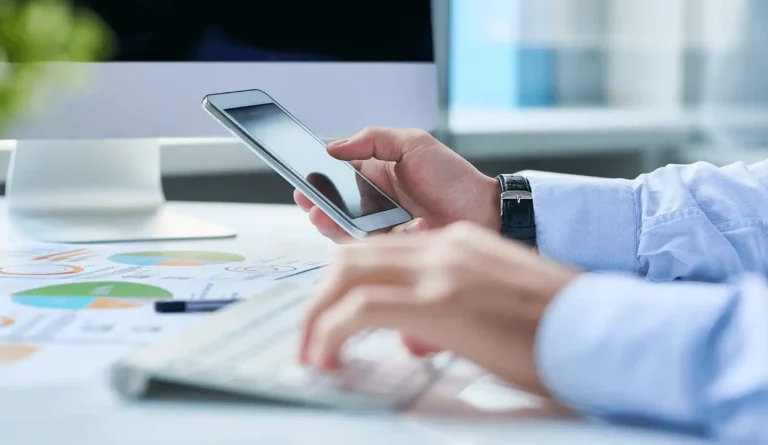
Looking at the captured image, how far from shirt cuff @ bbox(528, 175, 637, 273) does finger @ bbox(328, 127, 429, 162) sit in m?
0.14

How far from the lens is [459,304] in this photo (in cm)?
35

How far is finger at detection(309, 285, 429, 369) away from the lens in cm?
35

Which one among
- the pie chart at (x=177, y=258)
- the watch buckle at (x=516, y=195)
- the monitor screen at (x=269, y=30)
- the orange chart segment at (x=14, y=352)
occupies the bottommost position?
the pie chart at (x=177, y=258)

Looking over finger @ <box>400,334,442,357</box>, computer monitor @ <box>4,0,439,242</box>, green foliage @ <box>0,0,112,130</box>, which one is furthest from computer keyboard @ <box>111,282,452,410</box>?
computer monitor @ <box>4,0,439,242</box>

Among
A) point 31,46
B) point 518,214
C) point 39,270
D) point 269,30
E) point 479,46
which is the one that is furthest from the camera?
point 479,46

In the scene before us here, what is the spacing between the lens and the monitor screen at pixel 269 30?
0.83 m

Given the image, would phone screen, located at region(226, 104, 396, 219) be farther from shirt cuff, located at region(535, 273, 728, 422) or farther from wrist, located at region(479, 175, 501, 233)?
shirt cuff, located at region(535, 273, 728, 422)

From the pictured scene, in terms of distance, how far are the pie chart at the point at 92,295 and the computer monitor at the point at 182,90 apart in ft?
0.76

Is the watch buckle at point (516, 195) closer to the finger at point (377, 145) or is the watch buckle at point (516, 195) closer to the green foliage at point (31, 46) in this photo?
the finger at point (377, 145)

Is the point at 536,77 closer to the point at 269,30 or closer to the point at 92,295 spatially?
the point at 269,30

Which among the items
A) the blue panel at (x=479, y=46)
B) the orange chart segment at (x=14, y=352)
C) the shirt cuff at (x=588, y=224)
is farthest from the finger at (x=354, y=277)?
the blue panel at (x=479, y=46)

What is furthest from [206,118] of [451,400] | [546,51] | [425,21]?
[546,51]

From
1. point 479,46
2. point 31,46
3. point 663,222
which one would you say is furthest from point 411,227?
point 479,46

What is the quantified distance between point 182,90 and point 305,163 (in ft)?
0.70
